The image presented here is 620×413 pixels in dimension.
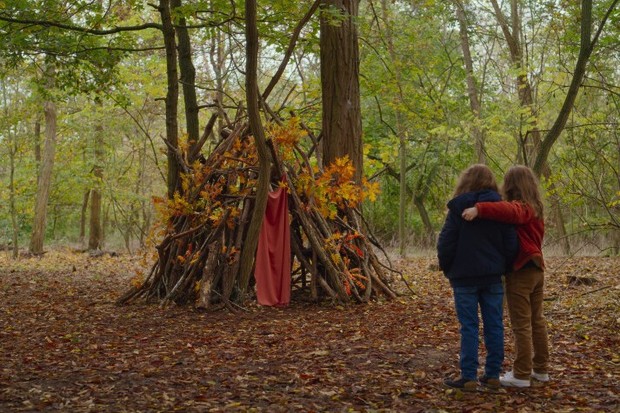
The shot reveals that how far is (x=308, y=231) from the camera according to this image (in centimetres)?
771

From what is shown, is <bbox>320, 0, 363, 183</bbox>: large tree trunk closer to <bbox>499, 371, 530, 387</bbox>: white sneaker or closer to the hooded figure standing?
the hooded figure standing

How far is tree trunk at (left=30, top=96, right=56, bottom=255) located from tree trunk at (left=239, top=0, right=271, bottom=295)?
426 inches

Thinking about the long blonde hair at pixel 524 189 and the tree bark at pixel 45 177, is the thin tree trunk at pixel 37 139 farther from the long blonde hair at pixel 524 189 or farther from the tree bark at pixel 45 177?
the long blonde hair at pixel 524 189

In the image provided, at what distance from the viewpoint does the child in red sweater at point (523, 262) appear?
4.01 m

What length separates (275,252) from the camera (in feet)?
25.5

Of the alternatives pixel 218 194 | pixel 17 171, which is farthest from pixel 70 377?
pixel 17 171

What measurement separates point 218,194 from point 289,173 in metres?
0.84

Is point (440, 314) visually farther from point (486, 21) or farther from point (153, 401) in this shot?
point (486, 21)

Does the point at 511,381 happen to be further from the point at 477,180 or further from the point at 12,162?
the point at 12,162

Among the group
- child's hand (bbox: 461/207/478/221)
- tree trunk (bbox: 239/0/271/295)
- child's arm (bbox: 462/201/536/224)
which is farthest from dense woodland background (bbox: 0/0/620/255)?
child's hand (bbox: 461/207/478/221)

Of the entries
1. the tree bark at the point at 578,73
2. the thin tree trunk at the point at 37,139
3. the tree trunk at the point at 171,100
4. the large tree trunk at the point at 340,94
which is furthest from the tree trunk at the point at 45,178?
the tree bark at the point at 578,73

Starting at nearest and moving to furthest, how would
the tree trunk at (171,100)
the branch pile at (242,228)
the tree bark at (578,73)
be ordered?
the tree bark at (578,73) → the branch pile at (242,228) → the tree trunk at (171,100)

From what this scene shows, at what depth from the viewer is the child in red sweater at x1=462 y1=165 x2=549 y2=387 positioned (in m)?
4.01

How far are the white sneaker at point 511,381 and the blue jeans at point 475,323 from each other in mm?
144
